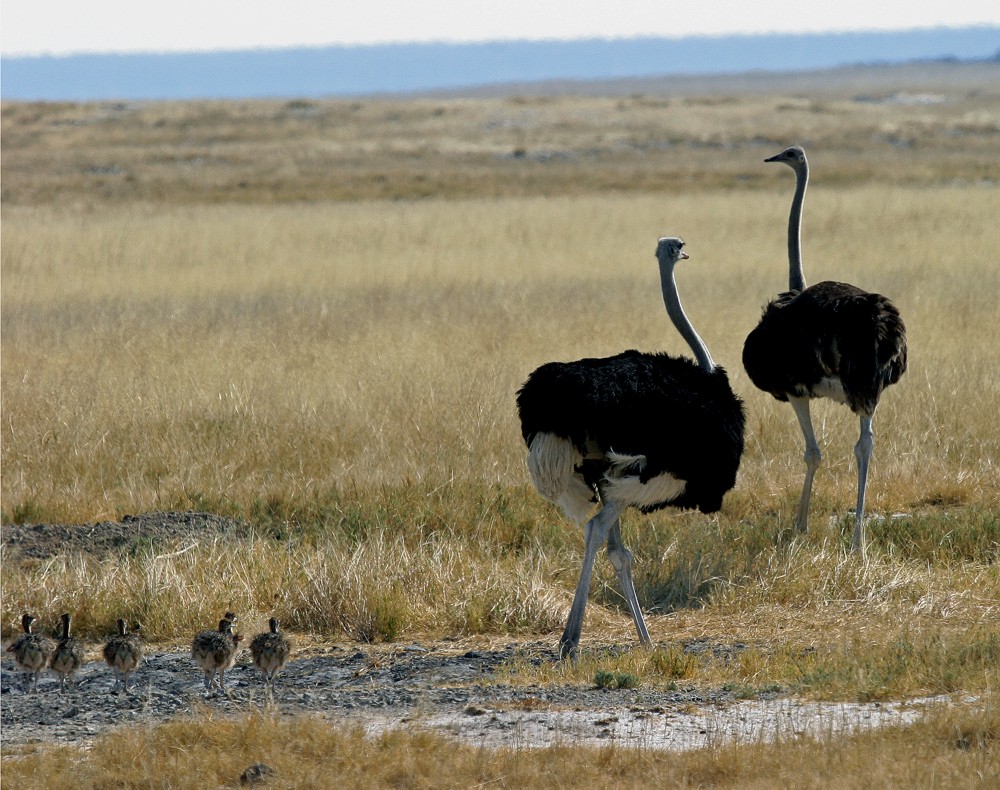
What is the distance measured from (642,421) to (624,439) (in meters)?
0.11

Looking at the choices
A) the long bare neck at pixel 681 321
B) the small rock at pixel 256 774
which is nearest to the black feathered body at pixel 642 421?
the long bare neck at pixel 681 321

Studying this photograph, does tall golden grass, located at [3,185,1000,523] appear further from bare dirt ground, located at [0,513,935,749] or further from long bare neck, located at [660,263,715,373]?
bare dirt ground, located at [0,513,935,749]

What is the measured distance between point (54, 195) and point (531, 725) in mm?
29761

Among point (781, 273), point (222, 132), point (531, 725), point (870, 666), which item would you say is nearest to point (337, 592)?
point (531, 725)

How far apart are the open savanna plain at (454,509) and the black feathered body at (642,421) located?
0.81 metres

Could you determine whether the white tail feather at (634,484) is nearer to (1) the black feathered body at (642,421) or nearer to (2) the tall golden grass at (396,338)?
(1) the black feathered body at (642,421)

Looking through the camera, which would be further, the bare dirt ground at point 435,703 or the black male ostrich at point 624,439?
the black male ostrich at point 624,439

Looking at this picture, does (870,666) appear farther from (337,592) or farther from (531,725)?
(337,592)

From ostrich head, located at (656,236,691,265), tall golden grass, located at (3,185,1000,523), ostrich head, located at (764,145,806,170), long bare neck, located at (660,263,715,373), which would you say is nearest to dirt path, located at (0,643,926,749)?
long bare neck, located at (660,263,715,373)

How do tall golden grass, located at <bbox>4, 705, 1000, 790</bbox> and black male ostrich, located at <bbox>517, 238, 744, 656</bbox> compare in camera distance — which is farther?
black male ostrich, located at <bbox>517, 238, 744, 656</bbox>

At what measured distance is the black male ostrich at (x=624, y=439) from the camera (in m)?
6.13

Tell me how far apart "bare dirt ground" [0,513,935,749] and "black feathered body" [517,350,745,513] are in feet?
2.90

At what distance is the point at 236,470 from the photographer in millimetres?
9594

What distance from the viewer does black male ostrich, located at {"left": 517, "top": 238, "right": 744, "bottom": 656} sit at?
6.13m
